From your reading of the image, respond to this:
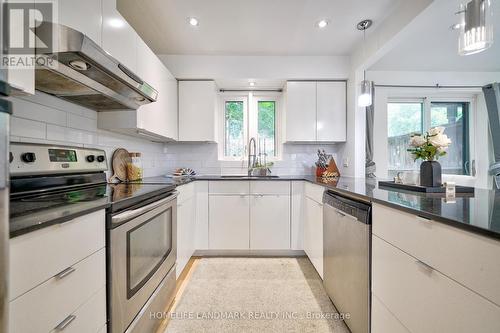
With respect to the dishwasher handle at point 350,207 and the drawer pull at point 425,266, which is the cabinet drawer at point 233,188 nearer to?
the dishwasher handle at point 350,207

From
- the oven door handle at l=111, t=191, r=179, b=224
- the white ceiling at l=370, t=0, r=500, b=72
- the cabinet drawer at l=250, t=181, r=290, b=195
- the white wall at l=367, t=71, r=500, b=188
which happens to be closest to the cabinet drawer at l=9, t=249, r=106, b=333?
the oven door handle at l=111, t=191, r=179, b=224

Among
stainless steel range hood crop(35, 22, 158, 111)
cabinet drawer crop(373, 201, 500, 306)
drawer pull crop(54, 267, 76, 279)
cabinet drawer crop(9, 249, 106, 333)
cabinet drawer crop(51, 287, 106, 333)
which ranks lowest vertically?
cabinet drawer crop(51, 287, 106, 333)

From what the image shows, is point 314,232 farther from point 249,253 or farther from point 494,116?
point 494,116

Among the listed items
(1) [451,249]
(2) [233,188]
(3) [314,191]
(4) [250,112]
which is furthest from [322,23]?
(1) [451,249]

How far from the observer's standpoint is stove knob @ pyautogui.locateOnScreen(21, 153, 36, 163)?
1.06m

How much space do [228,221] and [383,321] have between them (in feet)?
5.69

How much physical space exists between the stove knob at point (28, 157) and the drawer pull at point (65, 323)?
0.78 metres

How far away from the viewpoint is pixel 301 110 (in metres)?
2.81

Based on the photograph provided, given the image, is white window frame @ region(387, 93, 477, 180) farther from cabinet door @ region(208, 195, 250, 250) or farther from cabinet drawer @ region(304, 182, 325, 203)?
cabinet door @ region(208, 195, 250, 250)

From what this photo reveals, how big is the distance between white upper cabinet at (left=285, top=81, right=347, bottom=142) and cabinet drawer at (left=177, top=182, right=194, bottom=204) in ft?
4.52

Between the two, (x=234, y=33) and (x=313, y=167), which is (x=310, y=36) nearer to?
(x=234, y=33)

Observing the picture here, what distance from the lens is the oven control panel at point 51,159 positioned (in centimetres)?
103

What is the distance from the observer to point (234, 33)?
88.9 inches

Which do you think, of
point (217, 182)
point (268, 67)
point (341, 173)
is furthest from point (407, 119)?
point (217, 182)
